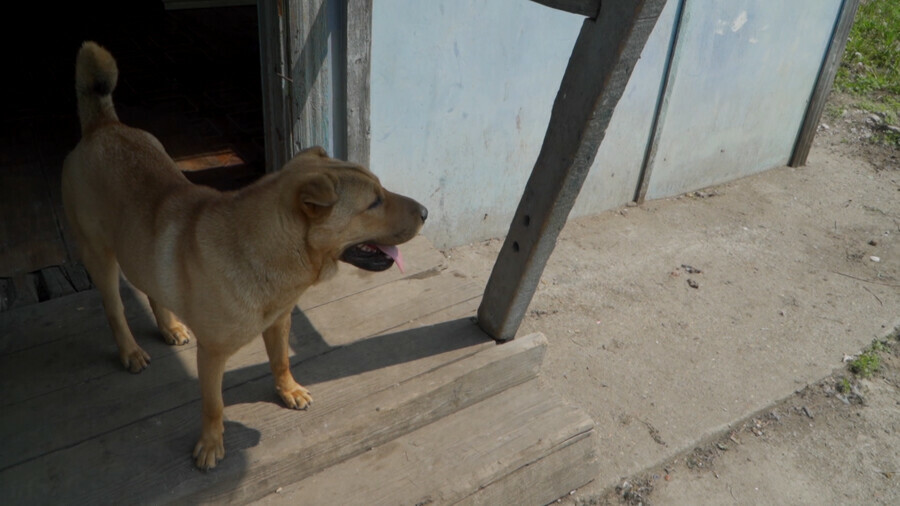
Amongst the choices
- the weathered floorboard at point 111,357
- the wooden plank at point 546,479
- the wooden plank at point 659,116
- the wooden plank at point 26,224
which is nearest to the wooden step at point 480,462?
the wooden plank at point 546,479

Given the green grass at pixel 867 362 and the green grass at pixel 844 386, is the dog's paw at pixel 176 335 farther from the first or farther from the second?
the green grass at pixel 867 362

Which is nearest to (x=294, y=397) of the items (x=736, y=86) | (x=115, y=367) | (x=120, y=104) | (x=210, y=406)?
(x=210, y=406)

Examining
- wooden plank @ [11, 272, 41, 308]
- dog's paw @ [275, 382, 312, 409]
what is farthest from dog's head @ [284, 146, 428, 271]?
wooden plank @ [11, 272, 41, 308]

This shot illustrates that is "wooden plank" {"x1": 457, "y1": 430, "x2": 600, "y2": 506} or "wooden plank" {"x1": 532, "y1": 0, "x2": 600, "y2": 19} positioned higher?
"wooden plank" {"x1": 532, "y1": 0, "x2": 600, "y2": 19}

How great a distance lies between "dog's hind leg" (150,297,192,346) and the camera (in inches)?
120

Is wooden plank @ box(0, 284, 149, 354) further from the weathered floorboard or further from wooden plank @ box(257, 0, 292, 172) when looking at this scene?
wooden plank @ box(257, 0, 292, 172)

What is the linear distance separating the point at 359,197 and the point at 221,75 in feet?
17.7

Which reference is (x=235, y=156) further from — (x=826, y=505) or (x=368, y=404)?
(x=826, y=505)

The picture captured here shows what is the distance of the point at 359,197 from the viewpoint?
235 cm

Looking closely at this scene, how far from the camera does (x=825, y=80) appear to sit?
6.84m

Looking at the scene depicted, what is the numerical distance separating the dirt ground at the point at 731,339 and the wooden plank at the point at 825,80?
605mm

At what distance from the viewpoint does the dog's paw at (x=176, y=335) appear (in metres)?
3.07

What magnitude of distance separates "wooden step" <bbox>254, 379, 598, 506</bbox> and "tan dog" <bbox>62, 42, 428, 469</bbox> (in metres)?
0.39

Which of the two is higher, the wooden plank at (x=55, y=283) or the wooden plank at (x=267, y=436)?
the wooden plank at (x=55, y=283)
